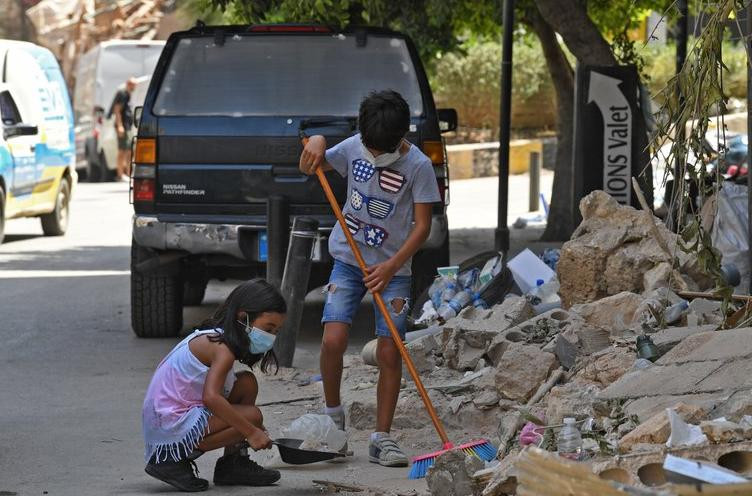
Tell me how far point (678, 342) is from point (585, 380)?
1.62ft

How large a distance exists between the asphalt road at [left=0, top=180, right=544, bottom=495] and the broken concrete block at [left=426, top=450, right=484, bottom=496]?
1.81 ft

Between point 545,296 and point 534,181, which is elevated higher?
point 545,296

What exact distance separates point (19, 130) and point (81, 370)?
765 cm

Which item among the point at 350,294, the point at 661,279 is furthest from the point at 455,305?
the point at 350,294

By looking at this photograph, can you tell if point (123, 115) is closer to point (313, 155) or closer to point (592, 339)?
point (592, 339)

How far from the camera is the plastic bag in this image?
6.18 metres

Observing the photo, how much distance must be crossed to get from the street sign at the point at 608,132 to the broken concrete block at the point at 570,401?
5320mm

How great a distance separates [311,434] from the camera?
6.20 meters

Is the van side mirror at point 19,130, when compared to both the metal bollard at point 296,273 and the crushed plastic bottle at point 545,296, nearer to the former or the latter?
the metal bollard at point 296,273

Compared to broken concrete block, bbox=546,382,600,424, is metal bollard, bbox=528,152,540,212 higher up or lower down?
lower down

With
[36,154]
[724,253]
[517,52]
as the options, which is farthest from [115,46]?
[724,253]

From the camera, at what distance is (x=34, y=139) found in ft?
55.2

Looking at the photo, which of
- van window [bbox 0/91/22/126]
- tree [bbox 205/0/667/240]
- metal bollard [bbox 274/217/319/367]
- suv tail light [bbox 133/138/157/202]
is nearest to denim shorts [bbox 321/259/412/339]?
metal bollard [bbox 274/217/319/367]

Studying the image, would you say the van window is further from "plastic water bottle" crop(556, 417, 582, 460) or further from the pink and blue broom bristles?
"plastic water bottle" crop(556, 417, 582, 460)
